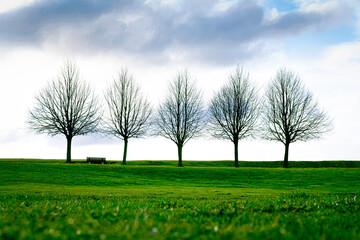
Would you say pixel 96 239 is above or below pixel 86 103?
below

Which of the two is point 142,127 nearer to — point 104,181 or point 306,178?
point 104,181

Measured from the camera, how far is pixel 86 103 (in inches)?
1948

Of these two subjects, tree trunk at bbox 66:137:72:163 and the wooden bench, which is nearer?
tree trunk at bbox 66:137:72:163

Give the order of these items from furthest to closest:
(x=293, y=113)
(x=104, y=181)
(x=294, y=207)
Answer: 1. (x=293, y=113)
2. (x=104, y=181)
3. (x=294, y=207)

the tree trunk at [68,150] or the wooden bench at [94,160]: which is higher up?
the tree trunk at [68,150]

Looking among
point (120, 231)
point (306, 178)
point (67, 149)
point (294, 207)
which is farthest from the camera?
point (67, 149)

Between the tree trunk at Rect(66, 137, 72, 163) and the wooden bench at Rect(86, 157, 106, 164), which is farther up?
the tree trunk at Rect(66, 137, 72, 163)

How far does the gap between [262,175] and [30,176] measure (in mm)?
24285

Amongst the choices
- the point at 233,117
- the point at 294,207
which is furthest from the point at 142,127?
the point at 294,207

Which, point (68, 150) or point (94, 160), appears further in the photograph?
point (94, 160)

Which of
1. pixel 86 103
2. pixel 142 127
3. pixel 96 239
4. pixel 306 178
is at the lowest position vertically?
pixel 306 178

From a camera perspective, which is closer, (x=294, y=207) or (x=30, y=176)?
(x=294, y=207)

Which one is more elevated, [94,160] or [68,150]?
[68,150]

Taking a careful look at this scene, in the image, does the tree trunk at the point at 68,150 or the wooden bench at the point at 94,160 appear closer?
the tree trunk at the point at 68,150
